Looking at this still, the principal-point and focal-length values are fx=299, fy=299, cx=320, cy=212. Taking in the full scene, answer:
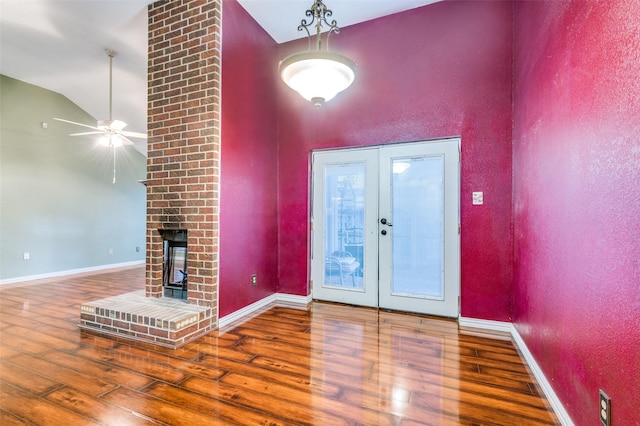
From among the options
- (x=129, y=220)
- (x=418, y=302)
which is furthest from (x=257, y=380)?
(x=129, y=220)

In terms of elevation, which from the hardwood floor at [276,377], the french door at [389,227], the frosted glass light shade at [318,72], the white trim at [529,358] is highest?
the frosted glass light shade at [318,72]

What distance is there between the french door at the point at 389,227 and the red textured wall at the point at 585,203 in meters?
0.92

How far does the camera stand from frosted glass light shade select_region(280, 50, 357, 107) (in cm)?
165

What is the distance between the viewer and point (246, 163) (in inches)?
130

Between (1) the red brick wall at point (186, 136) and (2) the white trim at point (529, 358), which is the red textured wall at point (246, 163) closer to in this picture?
(1) the red brick wall at point (186, 136)

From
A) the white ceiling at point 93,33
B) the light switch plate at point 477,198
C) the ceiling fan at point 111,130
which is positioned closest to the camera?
the light switch plate at point 477,198

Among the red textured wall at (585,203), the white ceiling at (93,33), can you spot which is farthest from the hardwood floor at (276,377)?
the white ceiling at (93,33)

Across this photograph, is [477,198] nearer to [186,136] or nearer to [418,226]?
[418,226]

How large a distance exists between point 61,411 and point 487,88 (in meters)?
4.03

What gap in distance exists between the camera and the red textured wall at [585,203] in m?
1.06

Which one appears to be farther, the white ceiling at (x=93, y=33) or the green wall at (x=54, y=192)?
the green wall at (x=54, y=192)

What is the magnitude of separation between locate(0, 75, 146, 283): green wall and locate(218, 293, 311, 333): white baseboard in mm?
4229

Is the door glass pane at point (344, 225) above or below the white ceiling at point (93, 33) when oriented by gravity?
below

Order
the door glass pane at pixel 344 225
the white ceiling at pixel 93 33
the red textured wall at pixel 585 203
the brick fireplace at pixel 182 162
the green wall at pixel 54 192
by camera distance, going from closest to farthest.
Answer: the red textured wall at pixel 585 203 < the brick fireplace at pixel 182 162 < the white ceiling at pixel 93 33 < the door glass pane at pixel 344 225 < the green wall at pixel 54 192
